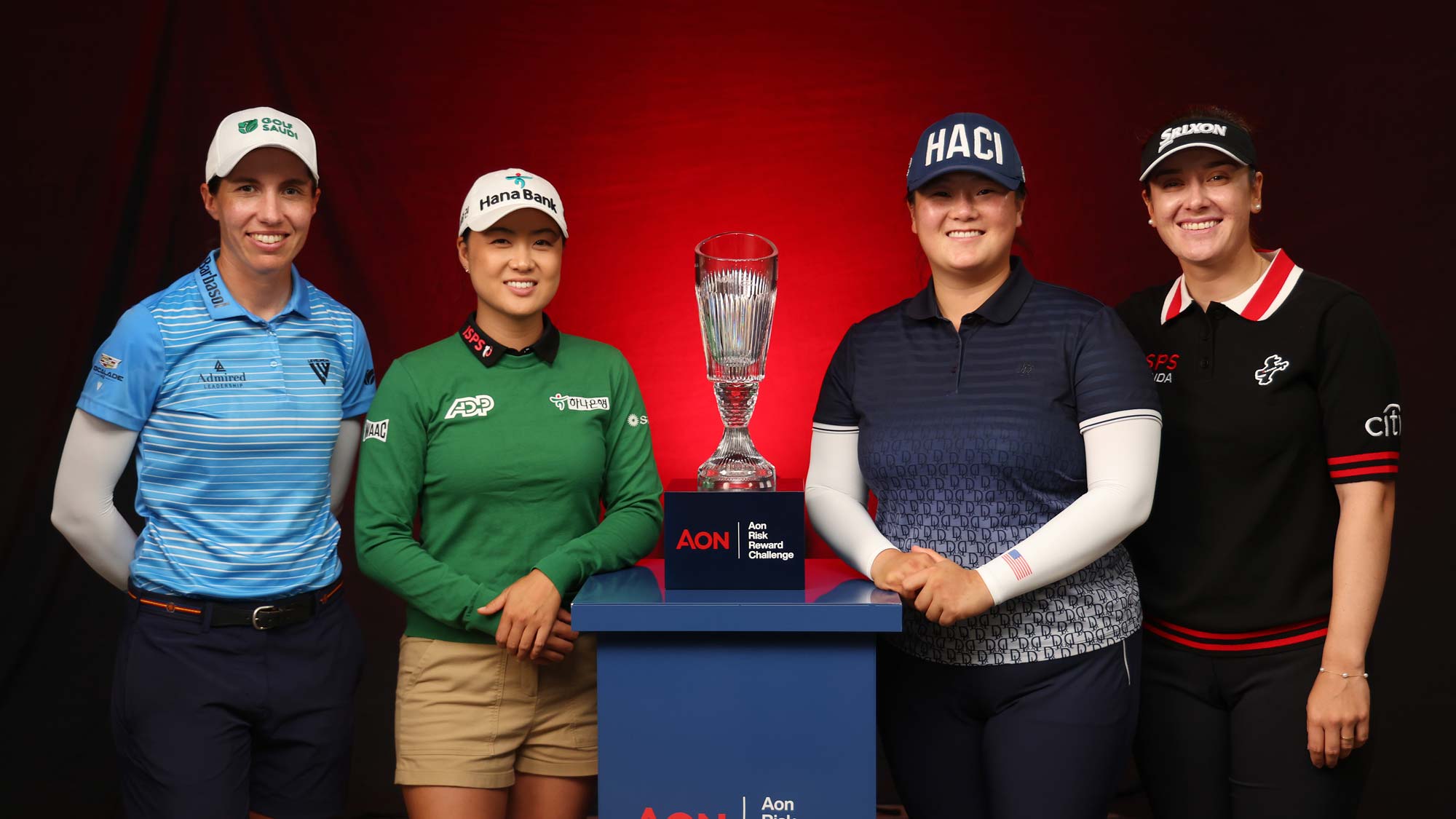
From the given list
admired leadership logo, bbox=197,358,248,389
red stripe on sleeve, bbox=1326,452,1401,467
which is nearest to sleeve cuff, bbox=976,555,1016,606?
red stripe on sleeve, bbox=1326,452,1401,467

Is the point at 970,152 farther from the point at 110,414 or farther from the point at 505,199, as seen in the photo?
the point at 110,414

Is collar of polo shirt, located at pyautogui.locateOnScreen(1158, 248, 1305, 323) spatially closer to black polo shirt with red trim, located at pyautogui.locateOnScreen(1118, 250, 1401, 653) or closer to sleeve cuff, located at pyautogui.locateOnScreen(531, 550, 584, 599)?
black polo shirt with red trim, located at pyautogui.locateOnScreen(1118, 250, 1401, 653)

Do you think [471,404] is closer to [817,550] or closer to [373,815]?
[817,550]

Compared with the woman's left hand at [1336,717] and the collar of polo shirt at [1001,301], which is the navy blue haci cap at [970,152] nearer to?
the collar of polo shirt at [1001,301]

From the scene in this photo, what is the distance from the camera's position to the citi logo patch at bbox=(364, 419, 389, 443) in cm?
181

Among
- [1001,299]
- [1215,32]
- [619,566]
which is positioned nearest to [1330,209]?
[1215,32]

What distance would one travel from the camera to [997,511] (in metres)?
1.71

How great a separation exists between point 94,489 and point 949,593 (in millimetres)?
1373

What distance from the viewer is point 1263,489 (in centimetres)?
179

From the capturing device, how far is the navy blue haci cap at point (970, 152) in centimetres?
173

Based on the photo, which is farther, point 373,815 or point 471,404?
point 373,815

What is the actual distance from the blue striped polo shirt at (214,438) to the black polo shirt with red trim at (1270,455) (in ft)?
4.67

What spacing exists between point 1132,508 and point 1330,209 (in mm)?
2069

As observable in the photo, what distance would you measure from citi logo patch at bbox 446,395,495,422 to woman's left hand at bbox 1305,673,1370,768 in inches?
53.1
